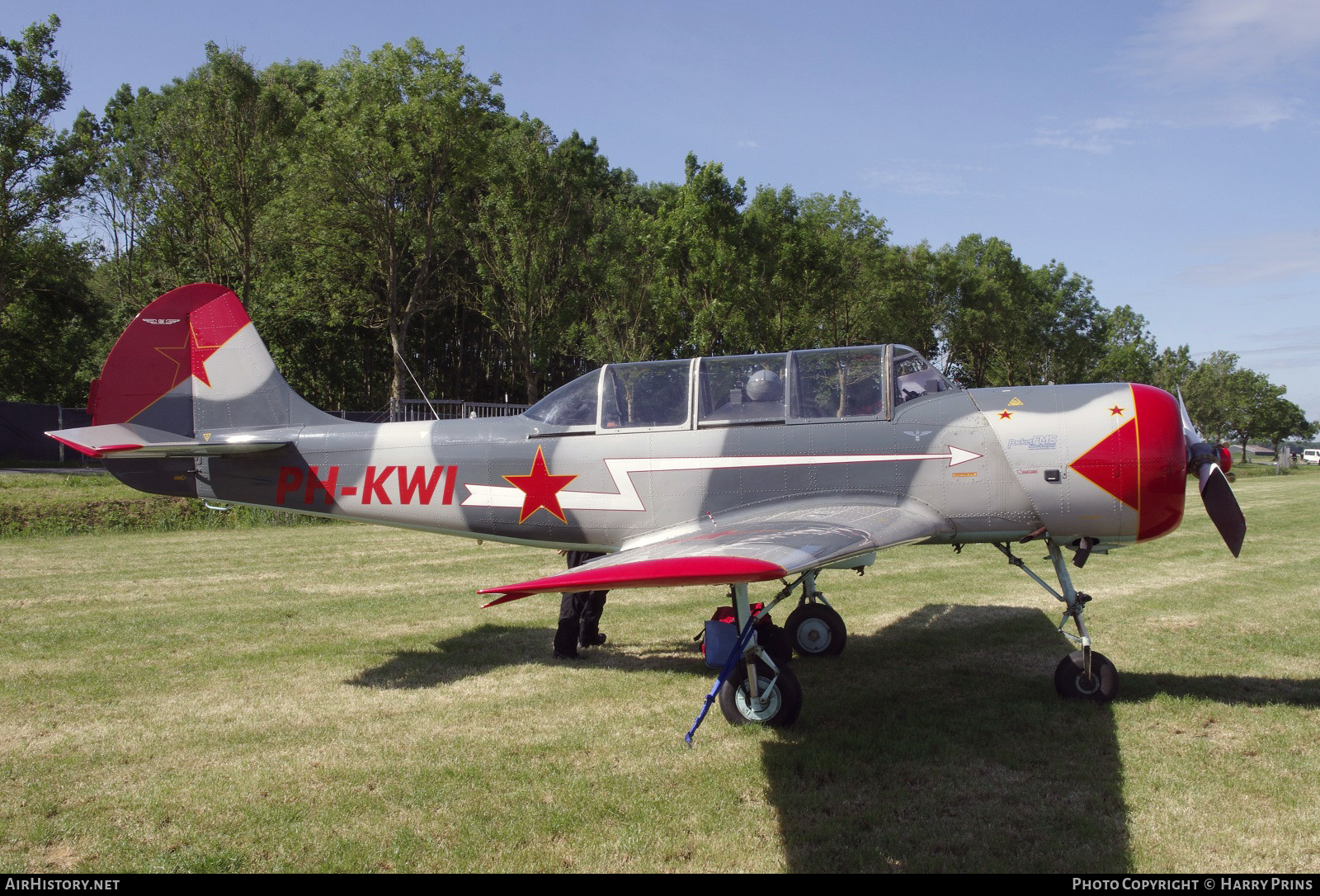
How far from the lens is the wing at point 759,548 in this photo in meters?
3.56

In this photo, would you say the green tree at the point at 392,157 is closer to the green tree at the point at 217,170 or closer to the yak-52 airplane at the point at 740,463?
the green tree at the point at 217,170

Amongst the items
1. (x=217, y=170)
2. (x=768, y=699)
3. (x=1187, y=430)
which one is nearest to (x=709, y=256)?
(x=217, y=170)

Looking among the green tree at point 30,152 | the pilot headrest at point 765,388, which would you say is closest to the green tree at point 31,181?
the green tree at point 30,152

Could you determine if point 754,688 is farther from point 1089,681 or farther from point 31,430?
point 31,430

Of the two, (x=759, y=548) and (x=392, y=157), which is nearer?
(x=759, y=548)

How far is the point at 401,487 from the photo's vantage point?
270 inches

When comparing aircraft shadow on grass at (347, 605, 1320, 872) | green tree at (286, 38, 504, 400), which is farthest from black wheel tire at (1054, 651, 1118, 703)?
green tree at (286, 38, 504, 400)

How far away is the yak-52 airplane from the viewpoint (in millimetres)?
5496

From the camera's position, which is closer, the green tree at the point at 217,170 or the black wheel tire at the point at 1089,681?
the black wheel tire at the point at 1089,681

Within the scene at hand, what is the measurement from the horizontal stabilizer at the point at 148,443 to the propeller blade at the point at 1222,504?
23.8 ft

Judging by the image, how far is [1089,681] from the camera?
5625 mm

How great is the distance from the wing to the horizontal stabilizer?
345cm

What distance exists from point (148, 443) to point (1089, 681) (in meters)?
7.55

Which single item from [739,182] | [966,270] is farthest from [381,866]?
[966,270]
